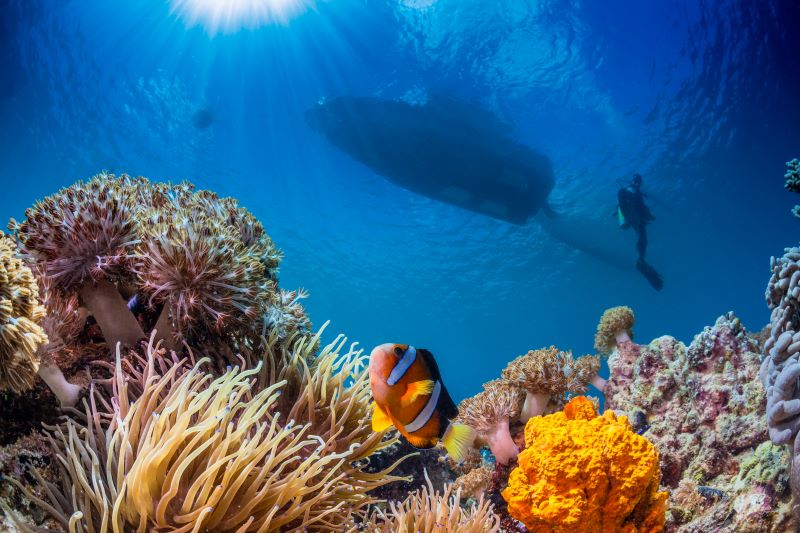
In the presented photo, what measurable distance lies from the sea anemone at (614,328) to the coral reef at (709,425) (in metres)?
0.59

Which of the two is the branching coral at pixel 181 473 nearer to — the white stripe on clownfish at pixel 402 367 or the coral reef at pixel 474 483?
the white stripe on clownfish at pixel 402 367

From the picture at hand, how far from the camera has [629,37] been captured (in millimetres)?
21438

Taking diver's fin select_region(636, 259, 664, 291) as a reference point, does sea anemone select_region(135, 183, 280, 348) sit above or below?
below

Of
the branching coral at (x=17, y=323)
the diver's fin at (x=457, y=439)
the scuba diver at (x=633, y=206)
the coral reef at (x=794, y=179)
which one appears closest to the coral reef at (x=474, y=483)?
the diver's fin at (x=457, y=439)

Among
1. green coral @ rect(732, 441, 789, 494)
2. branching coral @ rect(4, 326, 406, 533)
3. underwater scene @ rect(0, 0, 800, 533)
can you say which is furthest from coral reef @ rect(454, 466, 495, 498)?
green coral @ rect(732, 441, 789, 494)

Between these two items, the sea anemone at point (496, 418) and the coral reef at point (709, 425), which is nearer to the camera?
the coral reef at point (709, 425)

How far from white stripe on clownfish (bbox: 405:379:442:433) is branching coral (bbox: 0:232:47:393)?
1.63m

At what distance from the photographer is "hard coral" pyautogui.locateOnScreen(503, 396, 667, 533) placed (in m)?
2.20

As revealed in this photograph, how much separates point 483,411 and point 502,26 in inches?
868

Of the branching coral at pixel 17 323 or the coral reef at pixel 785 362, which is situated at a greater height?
the coral reef at pixel 785 362

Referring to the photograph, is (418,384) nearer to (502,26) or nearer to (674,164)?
(502,26)

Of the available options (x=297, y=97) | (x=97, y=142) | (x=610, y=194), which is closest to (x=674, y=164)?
(x=610, y=194)

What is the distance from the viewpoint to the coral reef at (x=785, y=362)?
2.25 m

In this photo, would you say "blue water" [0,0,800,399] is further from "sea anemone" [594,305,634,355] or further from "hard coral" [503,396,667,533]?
"hard coral" [503,396,667,533]
